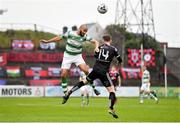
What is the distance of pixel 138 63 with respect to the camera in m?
73.5

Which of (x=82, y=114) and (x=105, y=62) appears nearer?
(x=105, y=62)

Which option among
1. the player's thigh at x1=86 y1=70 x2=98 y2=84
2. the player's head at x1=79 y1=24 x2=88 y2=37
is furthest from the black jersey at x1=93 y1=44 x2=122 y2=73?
the player's head at x1=79 y1=24 x2=88 y2=37

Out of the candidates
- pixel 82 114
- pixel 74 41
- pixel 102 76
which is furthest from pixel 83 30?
pixel 82 114

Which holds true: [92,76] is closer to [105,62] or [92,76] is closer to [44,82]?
[105,62]

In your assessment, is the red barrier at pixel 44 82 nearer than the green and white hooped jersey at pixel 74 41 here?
No

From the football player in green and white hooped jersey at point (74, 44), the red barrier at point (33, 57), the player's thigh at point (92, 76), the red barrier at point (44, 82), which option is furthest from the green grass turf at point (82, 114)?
the red barrier at point (33, 57)

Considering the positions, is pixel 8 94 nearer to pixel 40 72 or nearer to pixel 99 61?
pixel 40 72

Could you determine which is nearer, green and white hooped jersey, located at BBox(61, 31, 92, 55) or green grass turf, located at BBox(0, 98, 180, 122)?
green and white hooped jersey, located at BBox(61, 31, 92, 55)

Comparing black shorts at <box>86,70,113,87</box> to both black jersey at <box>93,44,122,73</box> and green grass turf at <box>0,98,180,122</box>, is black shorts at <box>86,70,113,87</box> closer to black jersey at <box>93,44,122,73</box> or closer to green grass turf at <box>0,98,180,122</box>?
black jersey at <box>93,44,122,73</box>

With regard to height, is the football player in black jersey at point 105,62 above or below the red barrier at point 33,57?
above

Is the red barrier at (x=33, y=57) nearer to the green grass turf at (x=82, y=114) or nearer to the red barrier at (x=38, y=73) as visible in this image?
the red barrier at (x=38, y=73)

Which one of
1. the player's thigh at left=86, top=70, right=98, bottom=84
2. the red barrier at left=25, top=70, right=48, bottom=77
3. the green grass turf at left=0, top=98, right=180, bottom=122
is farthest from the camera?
the red barrier at left=25, top=70, right=48, bottom=77

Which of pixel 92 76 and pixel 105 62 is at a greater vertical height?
pixel 105 62

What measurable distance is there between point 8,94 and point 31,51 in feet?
77.4
